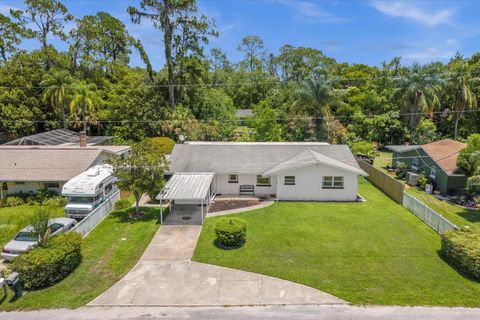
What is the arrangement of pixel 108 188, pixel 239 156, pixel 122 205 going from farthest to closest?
pixel 239 156 → pixel 108 188 → pixel 122 205

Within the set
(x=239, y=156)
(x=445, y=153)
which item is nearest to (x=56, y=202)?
(x=239, y=156)

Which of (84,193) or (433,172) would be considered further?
(433,172)

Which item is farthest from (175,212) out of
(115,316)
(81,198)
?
(115,316)

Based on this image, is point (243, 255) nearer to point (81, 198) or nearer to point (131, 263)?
point (131, 263)

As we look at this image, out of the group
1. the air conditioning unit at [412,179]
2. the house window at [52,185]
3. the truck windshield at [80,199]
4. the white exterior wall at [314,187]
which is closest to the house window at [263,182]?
the white exterior wall at [314,187]

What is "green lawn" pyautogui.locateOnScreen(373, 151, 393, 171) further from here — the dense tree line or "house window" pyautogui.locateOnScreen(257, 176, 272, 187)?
"house window" pyautogui.locateOnScreen(257, 176, 272, 187)

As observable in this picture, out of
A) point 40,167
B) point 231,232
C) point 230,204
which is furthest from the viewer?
point 40,167

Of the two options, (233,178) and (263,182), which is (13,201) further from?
(263,182)

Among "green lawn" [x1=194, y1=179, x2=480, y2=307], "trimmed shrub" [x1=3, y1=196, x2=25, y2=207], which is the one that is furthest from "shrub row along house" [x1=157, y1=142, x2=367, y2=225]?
"trimmed shrub" [x1=3, y1=196, x2=25, y2=207]
